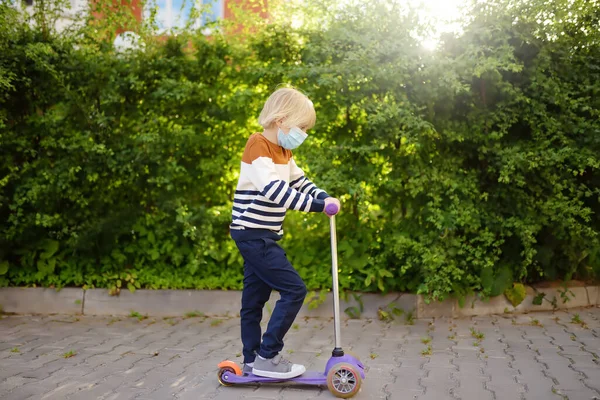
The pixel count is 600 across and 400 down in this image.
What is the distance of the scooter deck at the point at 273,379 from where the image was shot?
152 inches

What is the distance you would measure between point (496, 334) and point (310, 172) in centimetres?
203

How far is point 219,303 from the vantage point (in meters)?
6.09

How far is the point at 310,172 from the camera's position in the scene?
571 centimetres

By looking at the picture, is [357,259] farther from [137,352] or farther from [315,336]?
[137,352]

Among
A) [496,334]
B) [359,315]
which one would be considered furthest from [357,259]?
[496,334]

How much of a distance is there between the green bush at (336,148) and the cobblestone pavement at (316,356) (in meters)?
0.45

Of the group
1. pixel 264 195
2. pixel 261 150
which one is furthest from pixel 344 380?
pixel 261 150

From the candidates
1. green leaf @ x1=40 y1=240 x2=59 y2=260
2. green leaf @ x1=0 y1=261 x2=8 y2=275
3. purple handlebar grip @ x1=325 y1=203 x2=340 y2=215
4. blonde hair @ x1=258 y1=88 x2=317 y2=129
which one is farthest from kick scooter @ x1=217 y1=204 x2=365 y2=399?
green leaf @ x1=0 y1=261 x2=8 y2=275

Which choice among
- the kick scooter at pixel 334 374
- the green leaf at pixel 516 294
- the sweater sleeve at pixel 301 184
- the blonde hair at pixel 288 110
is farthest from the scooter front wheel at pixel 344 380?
the green leaf at pixel 516 294

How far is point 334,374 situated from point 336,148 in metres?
2.56

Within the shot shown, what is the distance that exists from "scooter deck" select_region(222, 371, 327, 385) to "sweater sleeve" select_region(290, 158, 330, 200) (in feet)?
3.53

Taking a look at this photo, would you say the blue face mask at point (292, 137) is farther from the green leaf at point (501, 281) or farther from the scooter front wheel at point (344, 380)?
the green leaf at point (501, 281)

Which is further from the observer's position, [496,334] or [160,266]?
[160,266]

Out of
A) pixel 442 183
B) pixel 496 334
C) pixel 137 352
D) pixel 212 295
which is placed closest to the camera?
pixel 137 352
